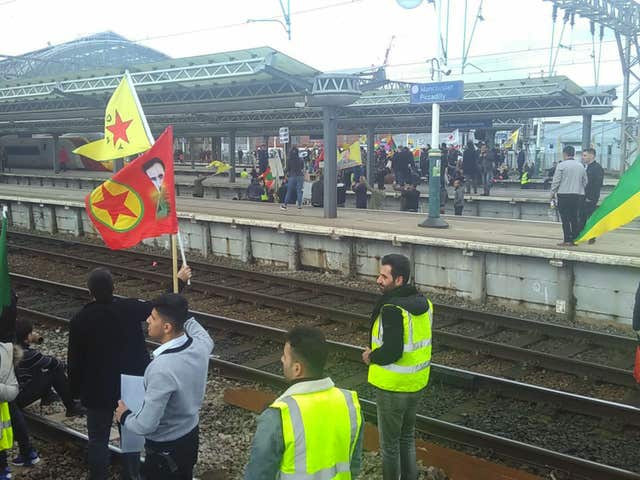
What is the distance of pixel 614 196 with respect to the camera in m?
5.02

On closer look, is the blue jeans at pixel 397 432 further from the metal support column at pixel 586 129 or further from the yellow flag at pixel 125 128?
the metal support column at pixel 586 129

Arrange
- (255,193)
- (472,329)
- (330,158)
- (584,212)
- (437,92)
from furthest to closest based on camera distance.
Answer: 1. (255,193)
2. (330,158)
3. (437,92)
4. (584,212)
5. (472,329)

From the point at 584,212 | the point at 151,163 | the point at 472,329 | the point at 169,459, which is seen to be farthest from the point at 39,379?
the point at 584,212

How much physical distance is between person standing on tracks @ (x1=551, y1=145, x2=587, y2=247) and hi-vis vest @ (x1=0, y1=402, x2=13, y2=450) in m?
9.36

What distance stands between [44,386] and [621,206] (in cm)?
556

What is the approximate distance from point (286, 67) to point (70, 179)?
80.9 ft

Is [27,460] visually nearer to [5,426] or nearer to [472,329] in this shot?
[5,426]

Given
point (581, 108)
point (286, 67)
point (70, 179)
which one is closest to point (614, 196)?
point (286, 67)

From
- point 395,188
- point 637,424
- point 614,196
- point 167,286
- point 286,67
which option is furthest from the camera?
point 395,188

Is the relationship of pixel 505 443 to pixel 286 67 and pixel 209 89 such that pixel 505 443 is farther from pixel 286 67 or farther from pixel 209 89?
pixel 209 89

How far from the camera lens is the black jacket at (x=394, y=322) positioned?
434 centimetres

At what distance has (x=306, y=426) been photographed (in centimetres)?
280

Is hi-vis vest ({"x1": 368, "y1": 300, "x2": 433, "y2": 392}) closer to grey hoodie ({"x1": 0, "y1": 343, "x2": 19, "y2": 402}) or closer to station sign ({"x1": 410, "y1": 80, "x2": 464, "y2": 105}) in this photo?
grey hoodie ({"x1": 0, "y1": 343, "x2": 19, "y2": 402})

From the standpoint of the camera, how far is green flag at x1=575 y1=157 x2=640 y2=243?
488 cm
